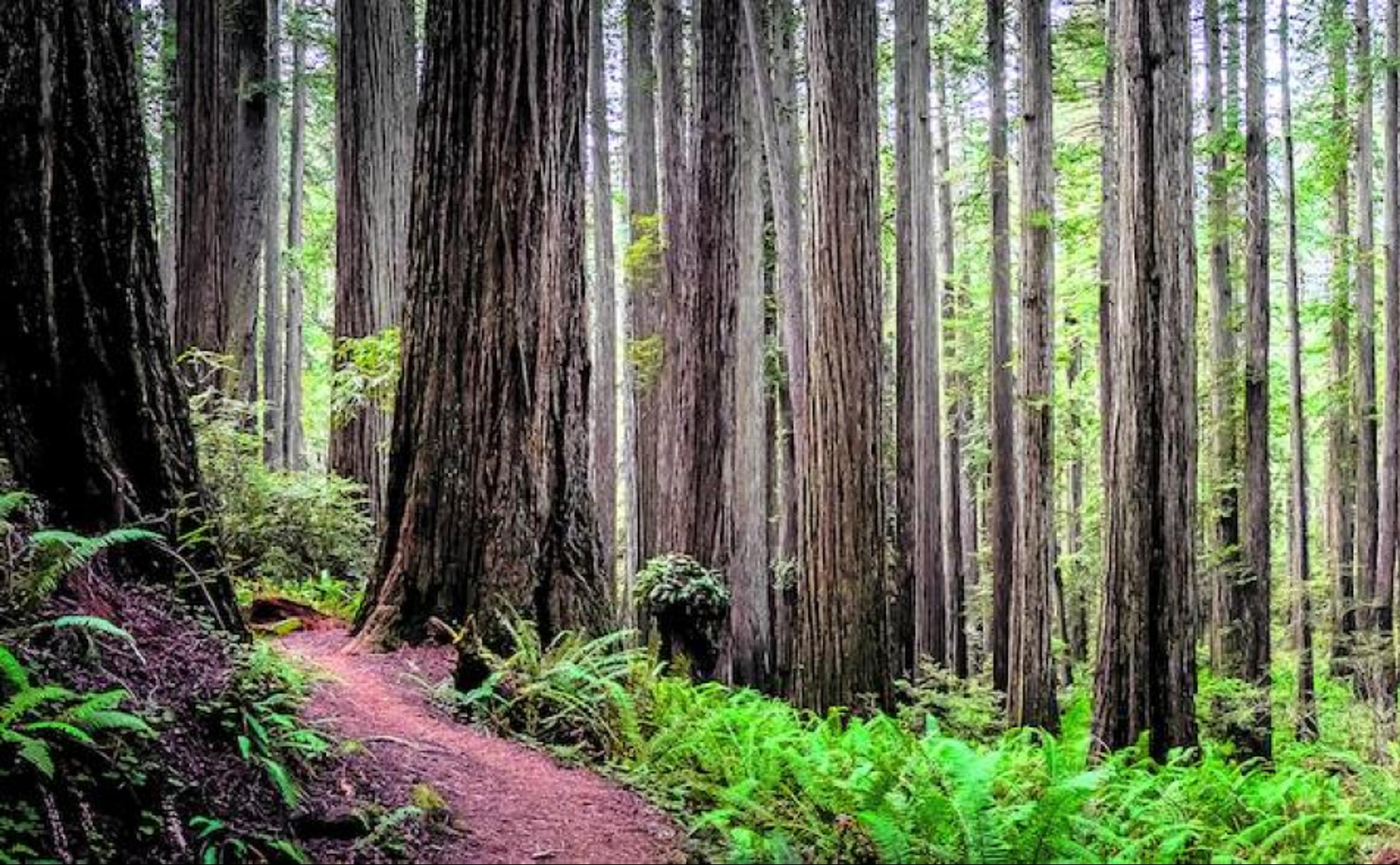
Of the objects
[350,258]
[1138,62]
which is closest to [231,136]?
[350,258]

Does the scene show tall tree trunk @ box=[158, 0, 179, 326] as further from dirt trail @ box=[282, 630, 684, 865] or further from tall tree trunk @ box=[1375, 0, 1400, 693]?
tall tree trunk @ box=[1375, 0, 1400, 693]

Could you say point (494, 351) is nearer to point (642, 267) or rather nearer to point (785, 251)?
point (785, 251)

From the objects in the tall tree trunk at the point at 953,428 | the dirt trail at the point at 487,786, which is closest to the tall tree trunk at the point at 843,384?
the dirt trail at the point at 487,786

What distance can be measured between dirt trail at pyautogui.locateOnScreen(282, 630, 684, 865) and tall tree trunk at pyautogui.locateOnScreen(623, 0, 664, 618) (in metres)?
10.2

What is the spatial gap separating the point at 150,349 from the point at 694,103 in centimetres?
882

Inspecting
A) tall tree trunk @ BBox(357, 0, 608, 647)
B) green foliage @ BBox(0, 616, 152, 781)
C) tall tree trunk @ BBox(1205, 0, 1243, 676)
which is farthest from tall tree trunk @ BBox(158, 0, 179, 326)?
tall tree trunk @ BBox(1205, 0, 1243, 676)

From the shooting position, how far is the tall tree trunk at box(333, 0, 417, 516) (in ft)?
35.6

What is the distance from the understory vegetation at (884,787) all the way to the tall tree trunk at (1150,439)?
1593 mm

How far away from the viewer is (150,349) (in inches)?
168

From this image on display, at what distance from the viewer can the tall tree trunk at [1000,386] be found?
16188 mm

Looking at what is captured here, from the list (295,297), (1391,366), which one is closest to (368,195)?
(295,297)

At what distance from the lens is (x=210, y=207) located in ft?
36.7

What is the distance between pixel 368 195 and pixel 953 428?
22.9m

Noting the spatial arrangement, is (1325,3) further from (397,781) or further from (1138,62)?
(397,781)
